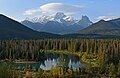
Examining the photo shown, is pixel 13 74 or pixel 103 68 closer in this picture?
pixel 13 74

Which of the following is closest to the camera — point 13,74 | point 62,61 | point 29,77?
point 13,74

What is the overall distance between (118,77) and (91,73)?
11877 mm

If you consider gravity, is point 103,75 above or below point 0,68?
below

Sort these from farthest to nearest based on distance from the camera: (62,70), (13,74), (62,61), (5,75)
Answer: (62,61), (62,70), (13,74), (5,75)

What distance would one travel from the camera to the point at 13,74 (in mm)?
103812

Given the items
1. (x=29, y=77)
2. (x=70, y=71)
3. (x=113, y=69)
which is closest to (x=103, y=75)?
(x=113, y=69)

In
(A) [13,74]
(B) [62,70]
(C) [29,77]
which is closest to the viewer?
(A) [13,74]

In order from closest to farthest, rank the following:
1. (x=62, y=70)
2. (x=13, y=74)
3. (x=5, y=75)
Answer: (x=5, y=75) < (x=13, y=74) < (x=62, y=70)

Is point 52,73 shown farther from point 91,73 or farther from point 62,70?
point 91,73

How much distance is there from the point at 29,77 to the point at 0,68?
30.1m

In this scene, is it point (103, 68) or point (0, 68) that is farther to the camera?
point (103, 68)

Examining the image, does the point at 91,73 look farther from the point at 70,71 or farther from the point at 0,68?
the point at 0,68

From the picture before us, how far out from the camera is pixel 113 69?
5468 inches

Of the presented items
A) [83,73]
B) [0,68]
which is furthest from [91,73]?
[0,68]
